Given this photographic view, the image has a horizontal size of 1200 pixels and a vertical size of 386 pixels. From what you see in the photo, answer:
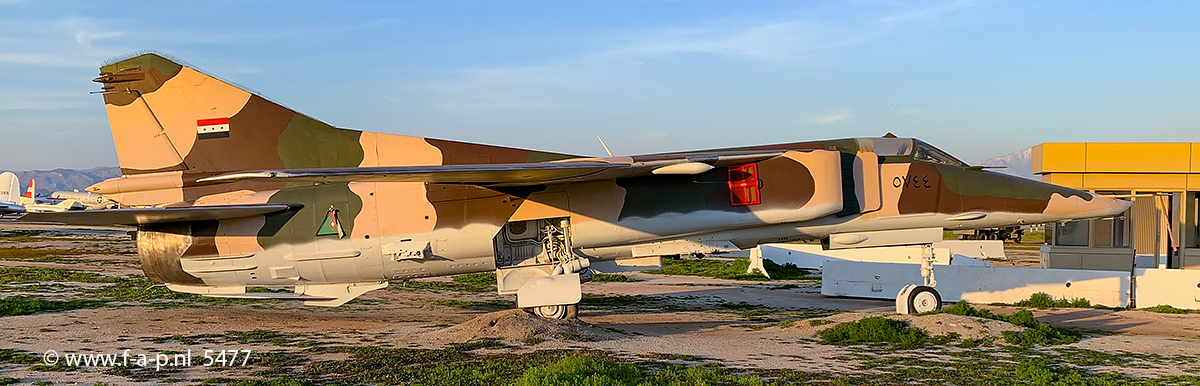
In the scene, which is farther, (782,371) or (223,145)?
(223,145)

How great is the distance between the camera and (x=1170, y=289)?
17.0 meters

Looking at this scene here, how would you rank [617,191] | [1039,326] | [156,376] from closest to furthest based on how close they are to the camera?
[156,376]
[1039,326]
[617,191]

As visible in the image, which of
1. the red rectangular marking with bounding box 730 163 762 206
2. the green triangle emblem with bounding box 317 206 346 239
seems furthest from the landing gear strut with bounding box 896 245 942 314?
the green triangle emblem with bounding box 317 206 346 239

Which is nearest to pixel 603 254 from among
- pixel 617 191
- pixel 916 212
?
pixel 617 191

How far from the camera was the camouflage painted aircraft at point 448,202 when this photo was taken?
1252cm

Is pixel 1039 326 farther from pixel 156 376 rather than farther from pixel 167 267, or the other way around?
pixel 167 267

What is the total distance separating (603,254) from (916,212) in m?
4.88

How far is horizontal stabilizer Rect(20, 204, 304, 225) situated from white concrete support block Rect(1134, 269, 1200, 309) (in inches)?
637

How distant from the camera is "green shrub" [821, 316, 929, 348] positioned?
Result: 10906 millimetres

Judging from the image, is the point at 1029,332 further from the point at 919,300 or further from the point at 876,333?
the point at 919,300

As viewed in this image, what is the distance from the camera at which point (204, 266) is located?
12.9 meters

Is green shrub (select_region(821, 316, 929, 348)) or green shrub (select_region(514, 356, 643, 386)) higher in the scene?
green shrub (select_region(514, 356, 643, 386))

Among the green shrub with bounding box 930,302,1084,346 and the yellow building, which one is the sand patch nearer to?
the green shrub with bounding box 930,302,1084,346

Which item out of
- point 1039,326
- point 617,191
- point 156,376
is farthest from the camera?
point 617,191
